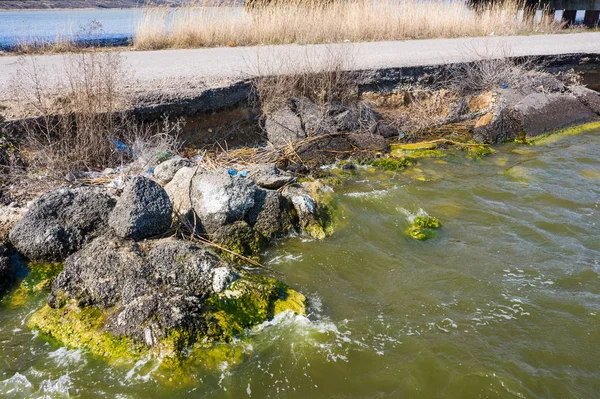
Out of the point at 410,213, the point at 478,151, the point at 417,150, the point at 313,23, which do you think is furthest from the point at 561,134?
the point at 313,23

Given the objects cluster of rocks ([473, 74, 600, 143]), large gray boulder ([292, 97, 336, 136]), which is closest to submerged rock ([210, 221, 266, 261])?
large gray boulder ([292, 97, 336, 136])

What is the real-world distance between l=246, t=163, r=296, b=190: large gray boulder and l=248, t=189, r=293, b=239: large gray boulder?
451 mm

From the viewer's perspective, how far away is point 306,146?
272 inches

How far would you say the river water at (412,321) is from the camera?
10.3 feet

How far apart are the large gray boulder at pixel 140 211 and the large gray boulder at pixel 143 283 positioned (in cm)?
16

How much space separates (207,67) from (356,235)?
449 centimetres

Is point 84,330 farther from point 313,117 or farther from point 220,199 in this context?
point 313,117

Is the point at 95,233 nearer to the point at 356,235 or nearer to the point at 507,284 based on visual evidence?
the point at 356,235

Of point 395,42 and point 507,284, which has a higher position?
point 395,42

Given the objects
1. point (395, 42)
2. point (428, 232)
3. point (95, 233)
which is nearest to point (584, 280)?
point (428, 232)

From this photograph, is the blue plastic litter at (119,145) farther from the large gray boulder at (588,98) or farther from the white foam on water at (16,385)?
the large gray boulder at (588,98)

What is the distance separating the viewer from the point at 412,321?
12.3ft

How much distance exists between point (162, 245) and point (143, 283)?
17.1 inches

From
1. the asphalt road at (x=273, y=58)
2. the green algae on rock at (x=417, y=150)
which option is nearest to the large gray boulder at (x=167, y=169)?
the asphalt road at (x=273, y=58)
